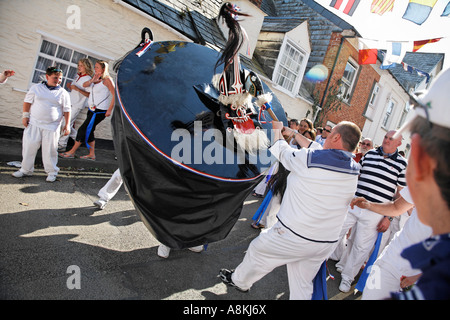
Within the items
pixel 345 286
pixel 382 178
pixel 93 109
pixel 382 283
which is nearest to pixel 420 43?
pixel 382 178

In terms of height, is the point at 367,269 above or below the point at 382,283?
below

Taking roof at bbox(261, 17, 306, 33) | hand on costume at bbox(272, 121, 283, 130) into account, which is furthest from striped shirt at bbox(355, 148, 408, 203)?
roof at bbox(261, 17, 306, 33)

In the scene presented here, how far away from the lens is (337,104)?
12.8 metres

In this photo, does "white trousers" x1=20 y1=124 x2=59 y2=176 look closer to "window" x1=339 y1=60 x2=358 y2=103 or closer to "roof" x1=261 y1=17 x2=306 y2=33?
"roof" x1=261 y1=17 x2=306 y2=33

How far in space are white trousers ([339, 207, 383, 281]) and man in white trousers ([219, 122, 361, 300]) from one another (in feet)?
5.81

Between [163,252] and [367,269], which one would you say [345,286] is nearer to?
[367,269]

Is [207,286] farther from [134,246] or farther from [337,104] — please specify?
[337,104]

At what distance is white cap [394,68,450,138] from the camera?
0.98m

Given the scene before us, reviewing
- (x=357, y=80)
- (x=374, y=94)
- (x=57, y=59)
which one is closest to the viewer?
A: (x=57, y=59)

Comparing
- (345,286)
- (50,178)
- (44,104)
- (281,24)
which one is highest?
(281,24)

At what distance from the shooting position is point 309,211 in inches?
102

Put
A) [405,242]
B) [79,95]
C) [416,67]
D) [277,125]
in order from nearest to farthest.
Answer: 1. [405,242]
2. [277,125]
3. [79,95]
4. [416,67]

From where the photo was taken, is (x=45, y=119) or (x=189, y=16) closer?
(x=45, y=119)

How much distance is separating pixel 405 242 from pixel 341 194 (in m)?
0.72
